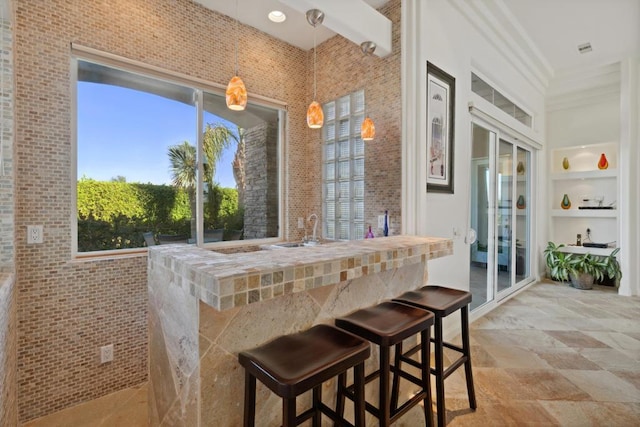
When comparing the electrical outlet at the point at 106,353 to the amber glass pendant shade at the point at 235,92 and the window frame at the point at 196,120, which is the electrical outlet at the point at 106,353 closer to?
the window frame at the point at 196,120

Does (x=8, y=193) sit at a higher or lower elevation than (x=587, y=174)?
lower

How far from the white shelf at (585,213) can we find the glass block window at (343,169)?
485cm

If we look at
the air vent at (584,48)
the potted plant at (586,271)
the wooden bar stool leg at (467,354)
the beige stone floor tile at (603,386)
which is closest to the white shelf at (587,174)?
the potted plant at (586,271)

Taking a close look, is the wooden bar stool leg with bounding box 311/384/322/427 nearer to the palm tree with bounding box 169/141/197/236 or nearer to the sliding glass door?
the palm tree with bounding box 169/141/197/236

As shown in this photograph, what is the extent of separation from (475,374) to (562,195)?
5114 mm

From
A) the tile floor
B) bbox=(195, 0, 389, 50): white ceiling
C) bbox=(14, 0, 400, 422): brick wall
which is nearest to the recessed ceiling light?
bbox=(195, 0, 389, 50): white ceiling

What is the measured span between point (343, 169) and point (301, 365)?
2.63 m

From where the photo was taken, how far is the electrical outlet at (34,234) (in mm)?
2115

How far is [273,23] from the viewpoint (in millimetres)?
3332

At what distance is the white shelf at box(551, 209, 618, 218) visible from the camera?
526 cm

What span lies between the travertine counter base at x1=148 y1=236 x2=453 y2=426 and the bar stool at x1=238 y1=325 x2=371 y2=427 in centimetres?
8

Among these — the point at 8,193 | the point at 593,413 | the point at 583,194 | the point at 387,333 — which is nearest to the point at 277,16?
the point at 8,193

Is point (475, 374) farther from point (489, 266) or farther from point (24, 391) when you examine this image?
point (24, 391)

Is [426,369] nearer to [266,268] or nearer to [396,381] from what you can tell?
[396,381]
